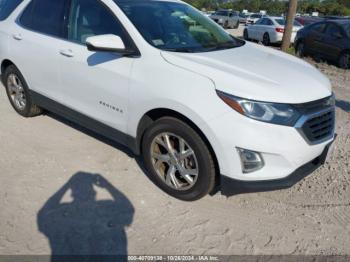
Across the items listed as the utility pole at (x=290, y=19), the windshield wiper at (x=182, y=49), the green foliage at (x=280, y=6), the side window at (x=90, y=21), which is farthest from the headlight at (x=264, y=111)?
the green foliage at (x=280, y=6)

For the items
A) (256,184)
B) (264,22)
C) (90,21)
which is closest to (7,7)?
(90,21)

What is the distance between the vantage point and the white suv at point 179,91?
9.46 feet

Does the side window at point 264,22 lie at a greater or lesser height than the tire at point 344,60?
lesser

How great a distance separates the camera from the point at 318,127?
10.2 feet

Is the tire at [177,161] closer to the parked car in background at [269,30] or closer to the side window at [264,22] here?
the parked car in background at [269,30]

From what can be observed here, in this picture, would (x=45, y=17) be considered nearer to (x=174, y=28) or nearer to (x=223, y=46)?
(x=174, y=28)

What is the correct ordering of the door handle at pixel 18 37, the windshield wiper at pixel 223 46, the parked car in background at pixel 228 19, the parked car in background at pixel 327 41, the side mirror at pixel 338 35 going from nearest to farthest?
1. the windshield wiper at pixel 223 46
2. the door handle at pixel 18 37
3. the parked car in background at pixel 327 41
4. the side mirror at pixel 338 35
5. the parked car in background at pixel 228 19

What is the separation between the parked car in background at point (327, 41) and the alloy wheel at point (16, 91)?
29.8 feet

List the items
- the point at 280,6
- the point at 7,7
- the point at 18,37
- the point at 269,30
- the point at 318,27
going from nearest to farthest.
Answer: the point at 18,37
the point at 7,7
the point at 318,27
the point at 269,30
the point at 280,6

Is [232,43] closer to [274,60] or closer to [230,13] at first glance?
[274,60]

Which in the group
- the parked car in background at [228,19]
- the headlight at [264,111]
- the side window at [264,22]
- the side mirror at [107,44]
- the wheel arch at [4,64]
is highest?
the side mirror at [107,44]

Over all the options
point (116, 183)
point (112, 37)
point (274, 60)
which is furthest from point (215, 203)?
point (112, 37)

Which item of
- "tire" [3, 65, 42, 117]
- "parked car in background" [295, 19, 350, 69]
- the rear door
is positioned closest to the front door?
the rear door

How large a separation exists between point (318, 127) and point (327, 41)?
9366 mm
